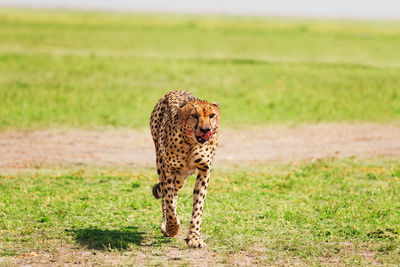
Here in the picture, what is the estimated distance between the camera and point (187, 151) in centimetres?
743

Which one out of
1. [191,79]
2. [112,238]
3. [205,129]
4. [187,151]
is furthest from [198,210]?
[191,79]

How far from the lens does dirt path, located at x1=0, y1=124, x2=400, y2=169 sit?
1298 cm

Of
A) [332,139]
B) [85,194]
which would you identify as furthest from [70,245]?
[332,139]

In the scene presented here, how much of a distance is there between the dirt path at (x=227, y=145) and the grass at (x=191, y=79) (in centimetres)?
95

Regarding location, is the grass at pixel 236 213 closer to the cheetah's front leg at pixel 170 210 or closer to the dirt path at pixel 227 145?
the cheetah's front leg at pixel 170 210

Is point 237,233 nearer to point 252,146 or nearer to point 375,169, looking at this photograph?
point 375,169

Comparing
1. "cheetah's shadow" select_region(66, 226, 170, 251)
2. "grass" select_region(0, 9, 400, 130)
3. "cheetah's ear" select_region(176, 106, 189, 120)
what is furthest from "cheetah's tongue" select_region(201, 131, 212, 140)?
"grass" select_region(0, 9, 400, 130)

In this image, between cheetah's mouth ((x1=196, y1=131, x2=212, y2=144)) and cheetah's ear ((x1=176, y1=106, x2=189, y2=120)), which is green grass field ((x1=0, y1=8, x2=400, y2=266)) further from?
cheetah's ear ((x1=176, y1=106, x2=189, y2=120))

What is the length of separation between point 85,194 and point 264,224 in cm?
272

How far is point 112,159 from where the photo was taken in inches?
508

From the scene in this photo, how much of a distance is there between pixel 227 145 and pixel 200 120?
7617 mm

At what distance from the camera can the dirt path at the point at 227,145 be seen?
42.6 feet

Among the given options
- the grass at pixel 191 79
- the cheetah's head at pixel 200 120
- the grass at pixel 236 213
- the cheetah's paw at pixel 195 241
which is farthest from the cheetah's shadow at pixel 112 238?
the grass at pixel 191 79

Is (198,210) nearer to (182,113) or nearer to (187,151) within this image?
(187,151)
